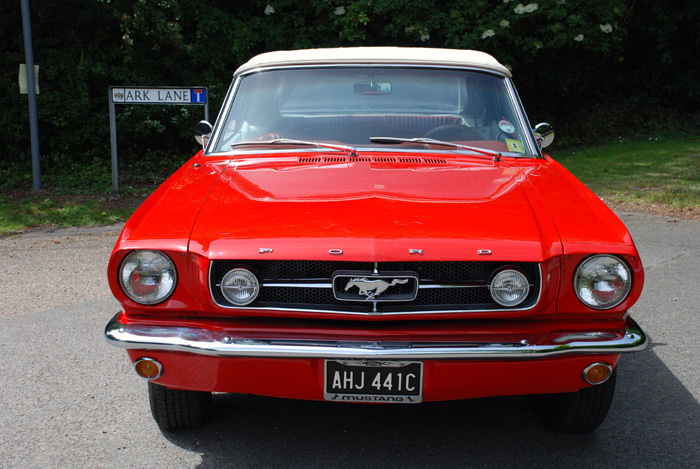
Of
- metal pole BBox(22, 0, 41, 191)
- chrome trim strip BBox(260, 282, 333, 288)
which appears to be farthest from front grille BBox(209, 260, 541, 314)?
metal pole BBox(22, 0, 41, 191)

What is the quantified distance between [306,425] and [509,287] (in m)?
1.23

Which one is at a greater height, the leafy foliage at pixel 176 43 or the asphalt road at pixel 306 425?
the leafy foliage at pixel 176 43

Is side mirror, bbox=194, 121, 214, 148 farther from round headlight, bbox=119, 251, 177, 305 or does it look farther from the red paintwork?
round headlight, bbox=119, 251, 177, 305

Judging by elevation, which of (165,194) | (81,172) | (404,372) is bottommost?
(81,172)

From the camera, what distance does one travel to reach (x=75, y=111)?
1192 centimetres

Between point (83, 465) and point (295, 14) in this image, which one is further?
point (295, 14)

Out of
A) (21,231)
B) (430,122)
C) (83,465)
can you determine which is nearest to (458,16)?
(21,231)

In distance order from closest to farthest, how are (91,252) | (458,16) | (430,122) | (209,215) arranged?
(209,215) < (430,122) < (91,252) < (458,16)

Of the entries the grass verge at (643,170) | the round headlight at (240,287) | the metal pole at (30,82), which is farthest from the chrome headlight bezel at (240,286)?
the metal pole at (30,82)

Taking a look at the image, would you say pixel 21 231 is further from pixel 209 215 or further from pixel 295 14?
pixel 295 14

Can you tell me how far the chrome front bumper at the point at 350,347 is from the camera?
2469 mm

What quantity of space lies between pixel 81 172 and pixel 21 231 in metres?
4.17

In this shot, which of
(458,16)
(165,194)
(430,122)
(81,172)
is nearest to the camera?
(165,194)

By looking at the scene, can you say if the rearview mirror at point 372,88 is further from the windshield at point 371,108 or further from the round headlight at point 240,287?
the round headlight at point 240,287
